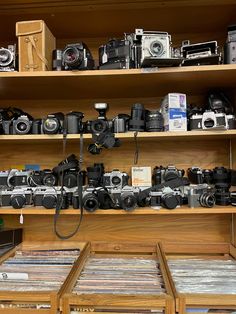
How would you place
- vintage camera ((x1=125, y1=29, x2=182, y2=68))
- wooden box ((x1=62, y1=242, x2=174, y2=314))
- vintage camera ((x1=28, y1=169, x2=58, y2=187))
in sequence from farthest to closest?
vintage camera ((x1=28, y1=169, x2=58, y2=187)), vintage camera ((x1=125, y1=29, x2=182, y2=68)), wooden box ((x1=62, y1=242, x2=174, y2=314))

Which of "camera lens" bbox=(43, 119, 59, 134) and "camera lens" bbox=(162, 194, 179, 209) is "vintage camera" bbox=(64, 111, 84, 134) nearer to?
"camera lens" bbox=(43, 119, 59, 134)

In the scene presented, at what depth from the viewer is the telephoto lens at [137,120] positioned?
1247 millimetres

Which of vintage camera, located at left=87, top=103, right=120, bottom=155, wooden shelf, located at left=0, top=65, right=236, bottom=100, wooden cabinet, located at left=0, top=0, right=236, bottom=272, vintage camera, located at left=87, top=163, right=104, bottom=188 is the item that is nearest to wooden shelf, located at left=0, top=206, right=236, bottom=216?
wooden cabinet, located at left=0, top=0, right=236, bottom=272

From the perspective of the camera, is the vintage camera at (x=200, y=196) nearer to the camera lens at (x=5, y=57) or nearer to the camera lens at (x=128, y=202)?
the camera lens at (x=128, y=202)

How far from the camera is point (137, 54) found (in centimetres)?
124

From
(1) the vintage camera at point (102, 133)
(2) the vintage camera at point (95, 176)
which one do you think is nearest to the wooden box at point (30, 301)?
(2) the vintage camera at point (95, 176)

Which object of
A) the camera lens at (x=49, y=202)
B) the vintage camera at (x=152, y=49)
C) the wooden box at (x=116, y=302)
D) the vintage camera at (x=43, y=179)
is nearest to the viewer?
the wooden box at (x=116, y=302)

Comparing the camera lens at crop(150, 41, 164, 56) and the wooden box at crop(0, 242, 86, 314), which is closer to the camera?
the wooden box at crop(0, 242, 86, 314)

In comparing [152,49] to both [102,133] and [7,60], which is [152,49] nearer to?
[102,133]

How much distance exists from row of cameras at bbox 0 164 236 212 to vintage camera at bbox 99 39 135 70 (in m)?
0.46

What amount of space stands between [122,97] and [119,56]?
0.33m

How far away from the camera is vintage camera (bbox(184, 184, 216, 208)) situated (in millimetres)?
1232

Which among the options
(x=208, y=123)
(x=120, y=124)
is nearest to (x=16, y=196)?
(x=120, y=124)

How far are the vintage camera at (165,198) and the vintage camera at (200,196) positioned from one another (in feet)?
0.16
